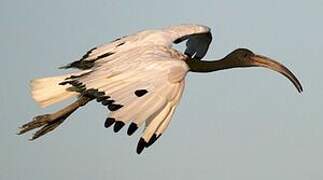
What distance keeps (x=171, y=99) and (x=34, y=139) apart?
5.91 metres

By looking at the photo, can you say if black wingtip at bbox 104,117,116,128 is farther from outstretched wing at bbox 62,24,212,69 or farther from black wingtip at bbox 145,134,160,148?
outstretched wing at bbox 62,24,212,69

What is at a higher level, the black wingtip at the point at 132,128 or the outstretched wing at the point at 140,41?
the black wingtip at the point at 132,128

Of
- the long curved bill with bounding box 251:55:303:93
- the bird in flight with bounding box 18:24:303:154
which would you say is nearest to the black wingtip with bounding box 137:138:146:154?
the bird in flight with bounding box 18:24:303:154

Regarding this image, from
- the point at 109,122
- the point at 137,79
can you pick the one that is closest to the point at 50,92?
the point at 137,79

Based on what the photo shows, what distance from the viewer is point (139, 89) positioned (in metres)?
9.57

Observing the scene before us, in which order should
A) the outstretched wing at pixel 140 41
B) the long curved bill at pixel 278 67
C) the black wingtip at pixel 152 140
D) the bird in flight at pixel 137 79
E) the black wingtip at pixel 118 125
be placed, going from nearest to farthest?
the black wingtip at pixel 118 125 < the black wingtip at pixel 152 140 < the bird in flight at pixel 137 79 < the outstretched wing at pixel 140 41 < the long curved bill at pixel 278 67

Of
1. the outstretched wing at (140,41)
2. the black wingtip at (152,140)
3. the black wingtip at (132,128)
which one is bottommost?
the outstretched wing at (140,41)

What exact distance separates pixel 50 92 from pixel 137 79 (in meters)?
4.03

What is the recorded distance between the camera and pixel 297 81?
14.7 meters

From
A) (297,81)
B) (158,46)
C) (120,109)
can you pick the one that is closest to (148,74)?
(120,109)

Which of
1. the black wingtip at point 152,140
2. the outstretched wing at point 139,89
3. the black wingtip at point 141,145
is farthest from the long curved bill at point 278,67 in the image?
the black wingtip at point 141,145

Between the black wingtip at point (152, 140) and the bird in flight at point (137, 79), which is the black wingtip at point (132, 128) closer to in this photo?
the bird in flight at point (137, 79)

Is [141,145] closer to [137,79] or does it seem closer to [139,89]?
[139,89]

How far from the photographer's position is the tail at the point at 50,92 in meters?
13.6
